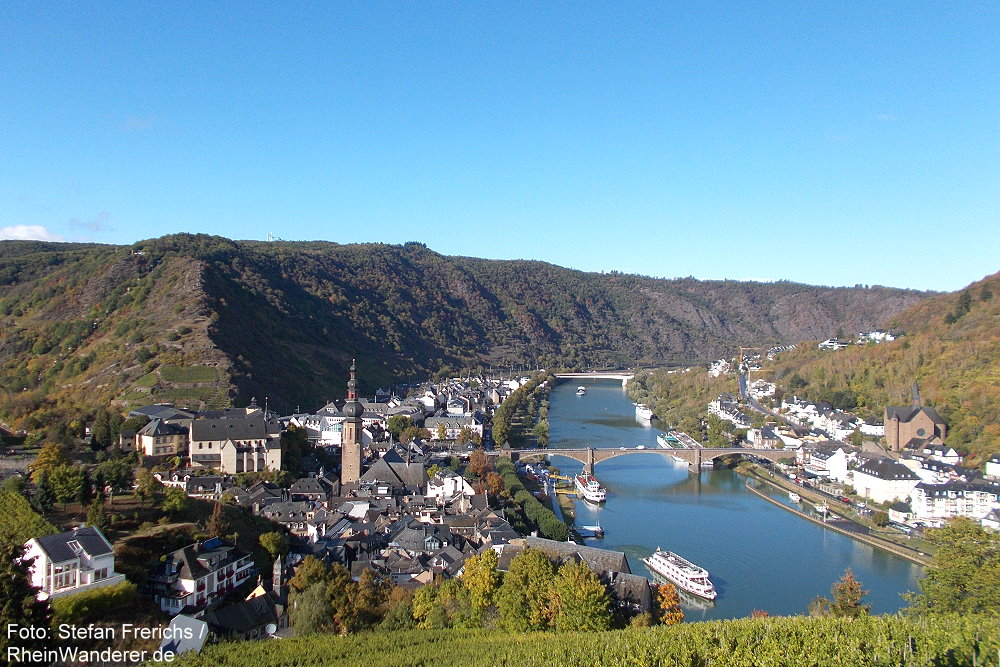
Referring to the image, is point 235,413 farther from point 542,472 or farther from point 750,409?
point 750,409

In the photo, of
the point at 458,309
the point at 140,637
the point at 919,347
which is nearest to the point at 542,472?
the point at 140,637

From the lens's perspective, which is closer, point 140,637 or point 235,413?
point 140,637

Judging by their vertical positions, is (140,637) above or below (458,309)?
below

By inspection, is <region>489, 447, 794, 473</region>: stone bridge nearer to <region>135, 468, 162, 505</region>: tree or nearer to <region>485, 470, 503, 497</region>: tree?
<region>485, 470, 503, 497</region>: tree

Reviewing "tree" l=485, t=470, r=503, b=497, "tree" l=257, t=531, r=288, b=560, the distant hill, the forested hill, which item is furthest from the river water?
the forested hill

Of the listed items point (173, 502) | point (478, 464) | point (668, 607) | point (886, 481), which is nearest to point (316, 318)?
point (478, 464)

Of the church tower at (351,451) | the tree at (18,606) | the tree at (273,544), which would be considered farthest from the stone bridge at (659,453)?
the tree at (18,606)

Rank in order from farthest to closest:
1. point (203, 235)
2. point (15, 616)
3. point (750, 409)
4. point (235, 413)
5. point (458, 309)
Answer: point (458, 309), point (203, 235), point (750, 409), point (235, 413), point (15, 616)
